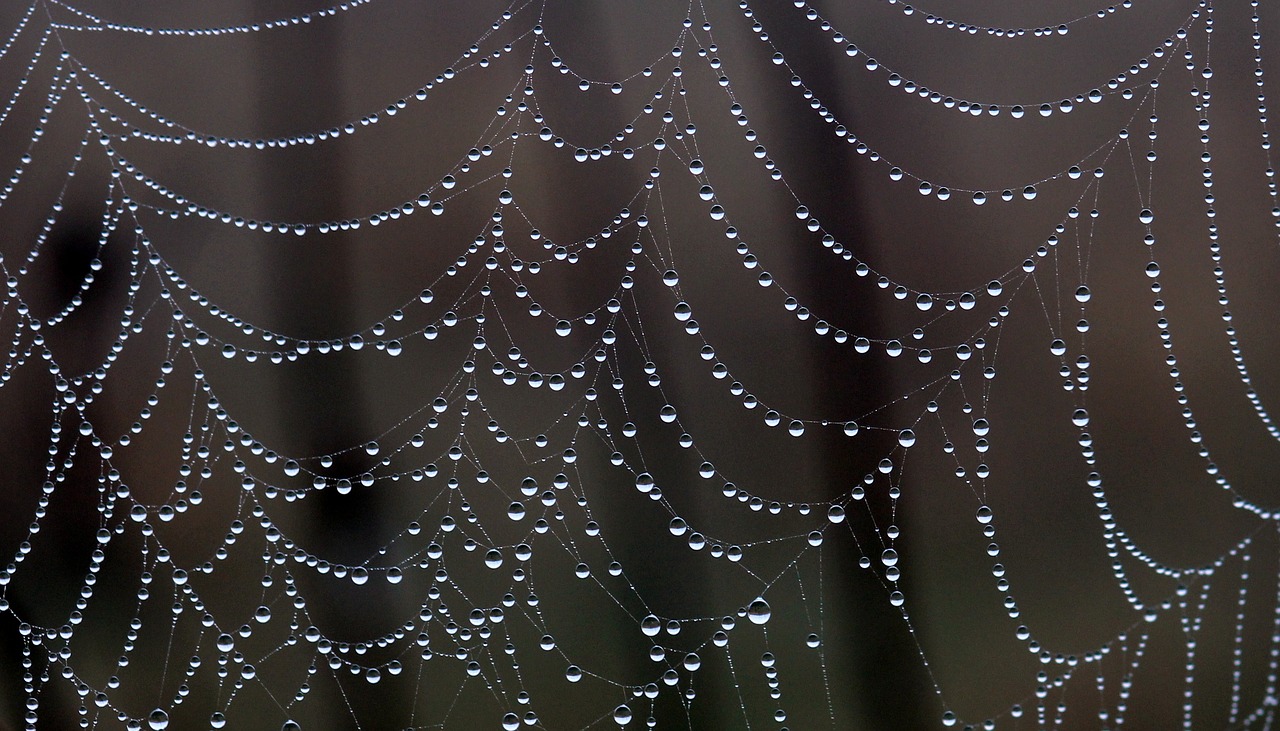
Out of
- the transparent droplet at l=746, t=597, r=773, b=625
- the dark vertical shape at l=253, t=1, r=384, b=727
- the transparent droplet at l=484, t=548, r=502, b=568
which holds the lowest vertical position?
the transparent droplet at l=746, t=597, r=773, b=625

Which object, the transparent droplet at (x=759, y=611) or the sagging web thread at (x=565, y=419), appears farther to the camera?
the sagging web thread at (x=565, y=419)

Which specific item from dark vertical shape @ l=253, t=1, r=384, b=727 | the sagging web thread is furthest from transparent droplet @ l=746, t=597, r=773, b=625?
dark vertical shape @ l=253, t=1, r=384, b=727

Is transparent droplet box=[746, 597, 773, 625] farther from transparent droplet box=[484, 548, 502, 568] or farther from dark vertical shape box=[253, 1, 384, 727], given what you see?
dark vertical shape box=[253, 1, 384, 727]

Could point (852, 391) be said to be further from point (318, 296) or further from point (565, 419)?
point (318, 296)

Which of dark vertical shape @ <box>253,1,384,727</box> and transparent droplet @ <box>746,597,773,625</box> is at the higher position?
dark vertical shape @ <box>253,1,384,727</box>

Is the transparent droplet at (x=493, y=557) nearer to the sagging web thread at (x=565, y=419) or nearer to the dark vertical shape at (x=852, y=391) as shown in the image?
the sagging web thread at (x=565, y=419)

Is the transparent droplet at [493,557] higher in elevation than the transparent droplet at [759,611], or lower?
higher

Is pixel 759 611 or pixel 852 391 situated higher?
pixel 852 391

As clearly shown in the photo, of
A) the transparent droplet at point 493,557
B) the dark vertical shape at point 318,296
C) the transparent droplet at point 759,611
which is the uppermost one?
the dark vertical shape at point 318,296

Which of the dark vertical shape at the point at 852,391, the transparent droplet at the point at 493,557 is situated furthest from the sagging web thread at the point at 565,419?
the transparent droplet at the point at 493,557

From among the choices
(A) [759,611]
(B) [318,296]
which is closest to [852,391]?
(A) [759,611]
